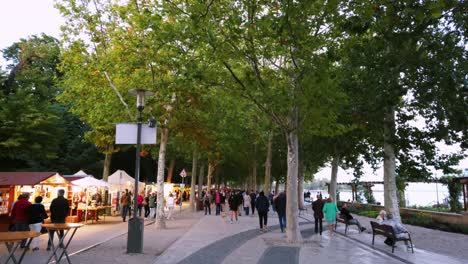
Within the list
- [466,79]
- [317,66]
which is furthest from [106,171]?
[466,79]

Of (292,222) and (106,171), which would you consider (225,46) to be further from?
A: (106,171)

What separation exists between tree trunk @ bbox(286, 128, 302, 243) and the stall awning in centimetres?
983

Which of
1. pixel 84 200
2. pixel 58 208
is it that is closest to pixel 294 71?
pixel 58 208

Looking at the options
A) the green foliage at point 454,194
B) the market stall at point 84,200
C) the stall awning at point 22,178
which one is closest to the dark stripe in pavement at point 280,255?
the stall awning at point 22,178

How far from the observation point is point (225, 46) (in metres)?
12.6

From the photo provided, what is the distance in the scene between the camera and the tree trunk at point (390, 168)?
1639 cm

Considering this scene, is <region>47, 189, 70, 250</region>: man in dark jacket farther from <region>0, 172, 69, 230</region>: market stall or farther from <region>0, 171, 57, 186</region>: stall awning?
<region>0, 171, 57, 186</region>: stall awning

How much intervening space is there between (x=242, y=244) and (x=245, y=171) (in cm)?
5052

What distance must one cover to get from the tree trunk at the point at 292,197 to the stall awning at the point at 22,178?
32.3ft

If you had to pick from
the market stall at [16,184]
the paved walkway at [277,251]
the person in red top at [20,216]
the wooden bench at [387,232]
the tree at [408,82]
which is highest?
the tree at [408,82]

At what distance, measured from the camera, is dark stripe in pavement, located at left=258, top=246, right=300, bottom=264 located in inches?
395

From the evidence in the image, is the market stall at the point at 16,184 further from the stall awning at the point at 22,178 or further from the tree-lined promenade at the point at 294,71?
the tree-lined promenade at the point at 294,71

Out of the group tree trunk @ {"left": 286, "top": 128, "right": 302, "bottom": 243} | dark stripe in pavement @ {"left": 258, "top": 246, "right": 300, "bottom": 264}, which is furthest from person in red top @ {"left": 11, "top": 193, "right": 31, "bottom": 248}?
tree trunk @ {"left": 286, "top": 128, "right": 302, "bottom": 243}

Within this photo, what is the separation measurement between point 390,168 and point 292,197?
5.90 metres
